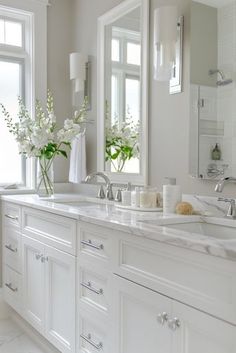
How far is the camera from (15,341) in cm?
255

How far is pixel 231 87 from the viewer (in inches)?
72.4

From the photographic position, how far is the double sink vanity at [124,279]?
1.19 metres

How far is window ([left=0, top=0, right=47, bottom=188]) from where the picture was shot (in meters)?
3.17

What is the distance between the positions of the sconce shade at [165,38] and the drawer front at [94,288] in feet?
Answer: 3.66

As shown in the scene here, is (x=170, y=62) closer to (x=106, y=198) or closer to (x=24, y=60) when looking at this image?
(x=106, y=198)

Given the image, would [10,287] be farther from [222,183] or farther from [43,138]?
[222,183]

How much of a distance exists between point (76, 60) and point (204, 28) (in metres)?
1.27

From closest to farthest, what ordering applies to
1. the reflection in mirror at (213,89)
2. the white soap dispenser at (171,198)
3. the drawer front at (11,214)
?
the reflection in mirror at (213,89) → the white soap dispenser at (171,198) → the drawer front at (11,214)

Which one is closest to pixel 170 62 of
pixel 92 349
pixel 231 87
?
pixel 231 87

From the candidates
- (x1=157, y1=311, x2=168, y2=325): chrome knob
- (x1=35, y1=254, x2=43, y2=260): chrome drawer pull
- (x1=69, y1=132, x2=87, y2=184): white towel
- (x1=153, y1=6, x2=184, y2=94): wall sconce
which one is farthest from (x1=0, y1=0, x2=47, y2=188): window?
(x1=157, y1=311, x2=168, y2=325): chrome knob

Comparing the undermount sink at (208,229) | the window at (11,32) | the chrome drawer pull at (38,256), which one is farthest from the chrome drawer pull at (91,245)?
the window at (11,32)

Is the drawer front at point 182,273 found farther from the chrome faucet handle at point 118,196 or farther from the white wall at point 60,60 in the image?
the white wall at point 60,60

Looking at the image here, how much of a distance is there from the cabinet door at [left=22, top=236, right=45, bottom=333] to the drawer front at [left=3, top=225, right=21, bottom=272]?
0.34ft

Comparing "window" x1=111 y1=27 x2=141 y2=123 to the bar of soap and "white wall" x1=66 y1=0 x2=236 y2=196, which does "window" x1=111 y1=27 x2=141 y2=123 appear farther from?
the bar of soap
